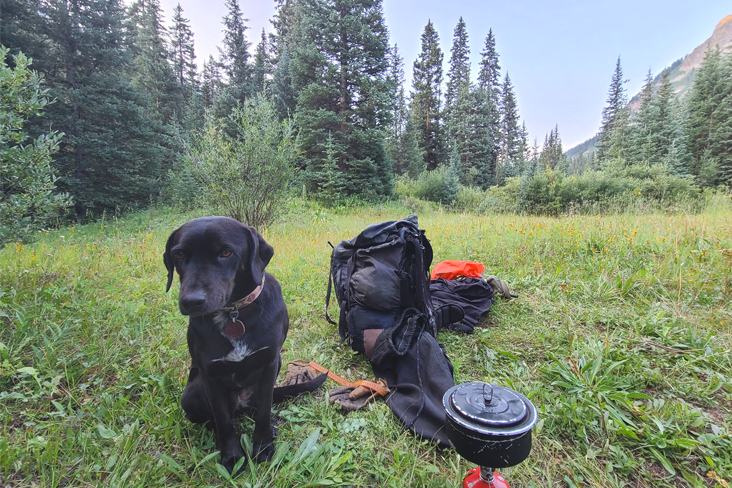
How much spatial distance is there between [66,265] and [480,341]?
441 cm

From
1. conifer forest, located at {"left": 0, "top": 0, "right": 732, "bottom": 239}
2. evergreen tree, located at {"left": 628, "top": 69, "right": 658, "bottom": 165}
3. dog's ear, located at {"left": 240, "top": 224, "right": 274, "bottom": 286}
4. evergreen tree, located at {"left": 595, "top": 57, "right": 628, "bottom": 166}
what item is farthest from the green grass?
evergreen tree, located at {"left": 595, "top": 57, "right": 628, "bottom": 166}

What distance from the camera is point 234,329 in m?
1.49

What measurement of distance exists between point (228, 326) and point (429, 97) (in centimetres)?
3408

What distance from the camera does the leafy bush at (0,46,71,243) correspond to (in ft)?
8.99

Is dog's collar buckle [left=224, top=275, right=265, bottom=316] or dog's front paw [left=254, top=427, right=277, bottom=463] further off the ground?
dog's collar buckle [left=224, top=275, right=265, bottom=316]

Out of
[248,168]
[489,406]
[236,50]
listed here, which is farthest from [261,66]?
[489,406]

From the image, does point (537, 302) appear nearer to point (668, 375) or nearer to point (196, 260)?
point (668, 375)

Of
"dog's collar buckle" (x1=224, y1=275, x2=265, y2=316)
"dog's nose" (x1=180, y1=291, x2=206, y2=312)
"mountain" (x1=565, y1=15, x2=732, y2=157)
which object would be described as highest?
"mountain" (x1=565, y1=15, x2=732, y2=157)

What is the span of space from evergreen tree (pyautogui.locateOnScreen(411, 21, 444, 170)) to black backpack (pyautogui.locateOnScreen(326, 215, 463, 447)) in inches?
1131

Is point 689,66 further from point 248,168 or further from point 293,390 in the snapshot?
point 293,390

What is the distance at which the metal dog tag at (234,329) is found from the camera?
148 centimetres

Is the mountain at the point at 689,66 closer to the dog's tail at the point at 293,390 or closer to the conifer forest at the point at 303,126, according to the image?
the conifer forest at the point at 303,126

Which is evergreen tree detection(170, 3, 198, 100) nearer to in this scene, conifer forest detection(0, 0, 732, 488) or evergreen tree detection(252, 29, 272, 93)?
evergreen tree detection(252, 29, 272, 93)

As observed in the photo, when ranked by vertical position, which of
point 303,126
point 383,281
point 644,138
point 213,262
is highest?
point 644,138
